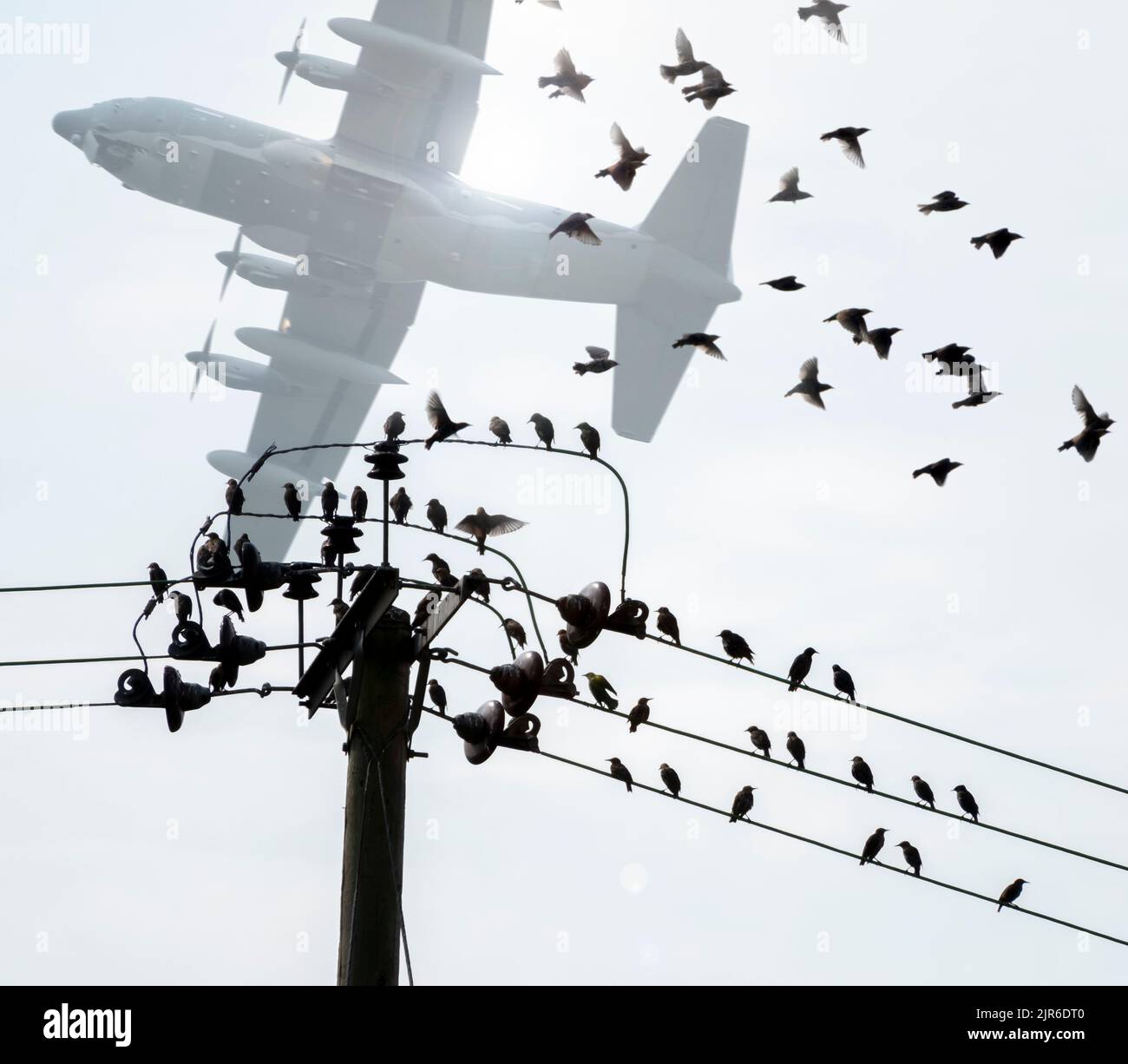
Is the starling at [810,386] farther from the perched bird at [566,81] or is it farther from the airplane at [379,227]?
the airplane at [379,227]

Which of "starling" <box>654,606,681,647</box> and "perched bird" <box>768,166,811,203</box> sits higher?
"perched bird" <box>768,166,811,203</box>

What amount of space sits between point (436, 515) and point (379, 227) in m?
25.0

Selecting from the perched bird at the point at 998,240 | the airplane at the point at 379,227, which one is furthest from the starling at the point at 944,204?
the airplane at the point at 379,227

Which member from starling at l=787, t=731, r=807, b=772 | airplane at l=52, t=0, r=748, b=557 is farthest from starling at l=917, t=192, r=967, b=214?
airplane at l=52, t=0, r=748, b=557

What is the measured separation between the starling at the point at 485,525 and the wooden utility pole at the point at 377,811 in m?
2.33

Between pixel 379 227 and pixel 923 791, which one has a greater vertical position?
pixel 379 227

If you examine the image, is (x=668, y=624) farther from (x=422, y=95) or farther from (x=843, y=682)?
(x=422, y=95)

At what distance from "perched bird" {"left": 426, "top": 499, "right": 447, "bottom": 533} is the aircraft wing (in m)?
25.7

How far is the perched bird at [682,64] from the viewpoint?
46.7 ft

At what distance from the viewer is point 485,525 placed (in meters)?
12.0

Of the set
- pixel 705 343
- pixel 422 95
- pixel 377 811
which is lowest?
pixel 377 811

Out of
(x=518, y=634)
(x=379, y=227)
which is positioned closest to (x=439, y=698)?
(x=518, y=634)

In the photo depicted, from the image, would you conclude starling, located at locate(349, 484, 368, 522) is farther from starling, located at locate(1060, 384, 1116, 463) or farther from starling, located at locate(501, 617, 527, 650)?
starling, located at locate(1060, 384, 1116, 463)

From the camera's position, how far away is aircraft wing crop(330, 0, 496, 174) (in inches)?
1670
